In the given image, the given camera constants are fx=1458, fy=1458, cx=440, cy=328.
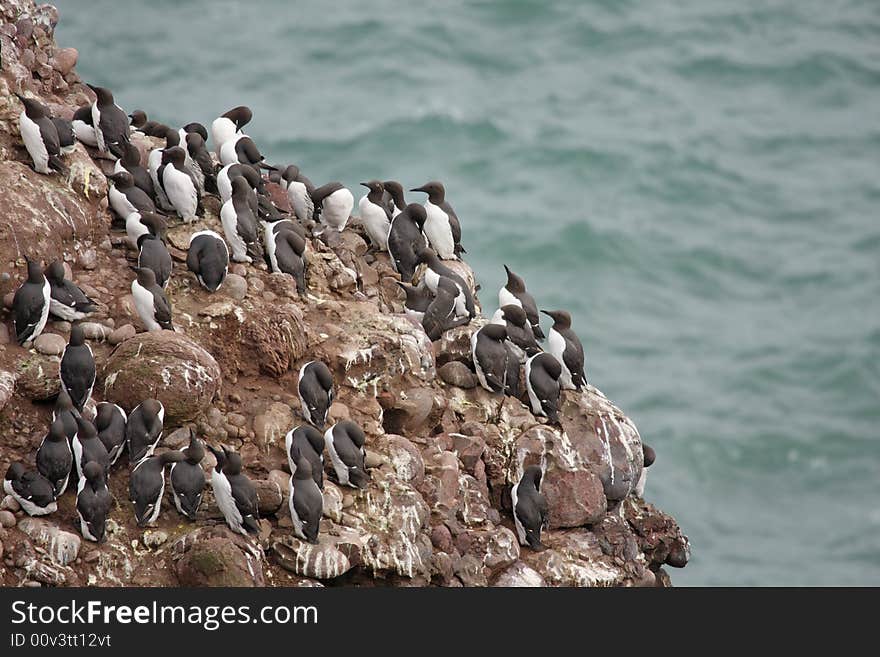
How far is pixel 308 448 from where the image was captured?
35.7ft

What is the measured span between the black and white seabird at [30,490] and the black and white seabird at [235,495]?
1.16 metres

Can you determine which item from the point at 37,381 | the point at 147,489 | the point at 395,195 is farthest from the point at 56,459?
the point at 395,195

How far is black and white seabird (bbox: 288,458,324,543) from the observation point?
10414 millimetres

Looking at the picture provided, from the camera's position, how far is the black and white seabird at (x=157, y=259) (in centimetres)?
1173

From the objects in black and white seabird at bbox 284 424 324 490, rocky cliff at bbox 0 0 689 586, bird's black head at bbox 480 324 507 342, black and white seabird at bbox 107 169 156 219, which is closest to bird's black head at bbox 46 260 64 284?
rocky cliff at bbox 0 0 689 586

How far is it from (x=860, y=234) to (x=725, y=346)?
742 cm

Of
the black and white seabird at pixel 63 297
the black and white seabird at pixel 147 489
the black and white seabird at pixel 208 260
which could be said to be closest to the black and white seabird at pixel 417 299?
the black and white seabird at pixel 208 260

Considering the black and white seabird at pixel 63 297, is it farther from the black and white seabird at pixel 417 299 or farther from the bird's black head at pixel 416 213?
the bird's black head at pixel 416 213

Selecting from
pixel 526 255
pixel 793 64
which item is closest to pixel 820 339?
pixel 526 255

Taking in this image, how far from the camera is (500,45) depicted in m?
52.7

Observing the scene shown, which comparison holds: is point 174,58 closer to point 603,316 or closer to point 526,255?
point 526,255

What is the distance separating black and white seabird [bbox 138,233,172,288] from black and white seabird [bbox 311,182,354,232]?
6.92 feet

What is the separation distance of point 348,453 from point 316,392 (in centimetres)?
59

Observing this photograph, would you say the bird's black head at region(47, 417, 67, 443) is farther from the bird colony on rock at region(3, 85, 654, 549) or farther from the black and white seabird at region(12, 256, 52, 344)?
the black and white seabird at region(12, 256, 52, 344)
